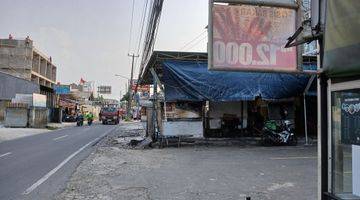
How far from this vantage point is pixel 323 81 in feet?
15.1

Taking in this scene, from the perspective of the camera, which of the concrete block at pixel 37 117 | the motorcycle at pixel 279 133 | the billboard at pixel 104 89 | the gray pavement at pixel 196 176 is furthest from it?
the billboard at pixel 104 89

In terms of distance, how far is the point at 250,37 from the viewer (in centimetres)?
755

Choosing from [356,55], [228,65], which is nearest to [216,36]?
[228,65]

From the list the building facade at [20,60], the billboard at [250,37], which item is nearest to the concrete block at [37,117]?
the building facade at [20,60]

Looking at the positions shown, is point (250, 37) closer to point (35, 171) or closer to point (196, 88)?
point (35, 171)

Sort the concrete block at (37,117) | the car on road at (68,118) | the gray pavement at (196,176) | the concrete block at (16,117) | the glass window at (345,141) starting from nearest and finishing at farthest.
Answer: the glass window at (345,141) → the gray pavement at (196,176) → the concrete block at (16,117) → the concrete block at (37,117) → the car on road at (68,118)

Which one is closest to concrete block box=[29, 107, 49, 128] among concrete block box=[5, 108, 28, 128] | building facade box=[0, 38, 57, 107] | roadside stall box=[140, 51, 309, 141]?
concrete block box=[5, 108, 28, 128]

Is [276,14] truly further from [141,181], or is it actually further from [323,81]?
[141,181]

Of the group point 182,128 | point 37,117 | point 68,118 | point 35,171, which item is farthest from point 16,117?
point 35,171

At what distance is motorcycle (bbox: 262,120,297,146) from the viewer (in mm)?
21391

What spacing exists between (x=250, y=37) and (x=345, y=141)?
3635 millimetres

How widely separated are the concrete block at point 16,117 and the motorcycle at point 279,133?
28.9 m

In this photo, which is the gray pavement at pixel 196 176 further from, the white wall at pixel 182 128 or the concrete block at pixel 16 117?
the concrete block at pixel 16 117

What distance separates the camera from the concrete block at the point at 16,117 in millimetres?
42781
